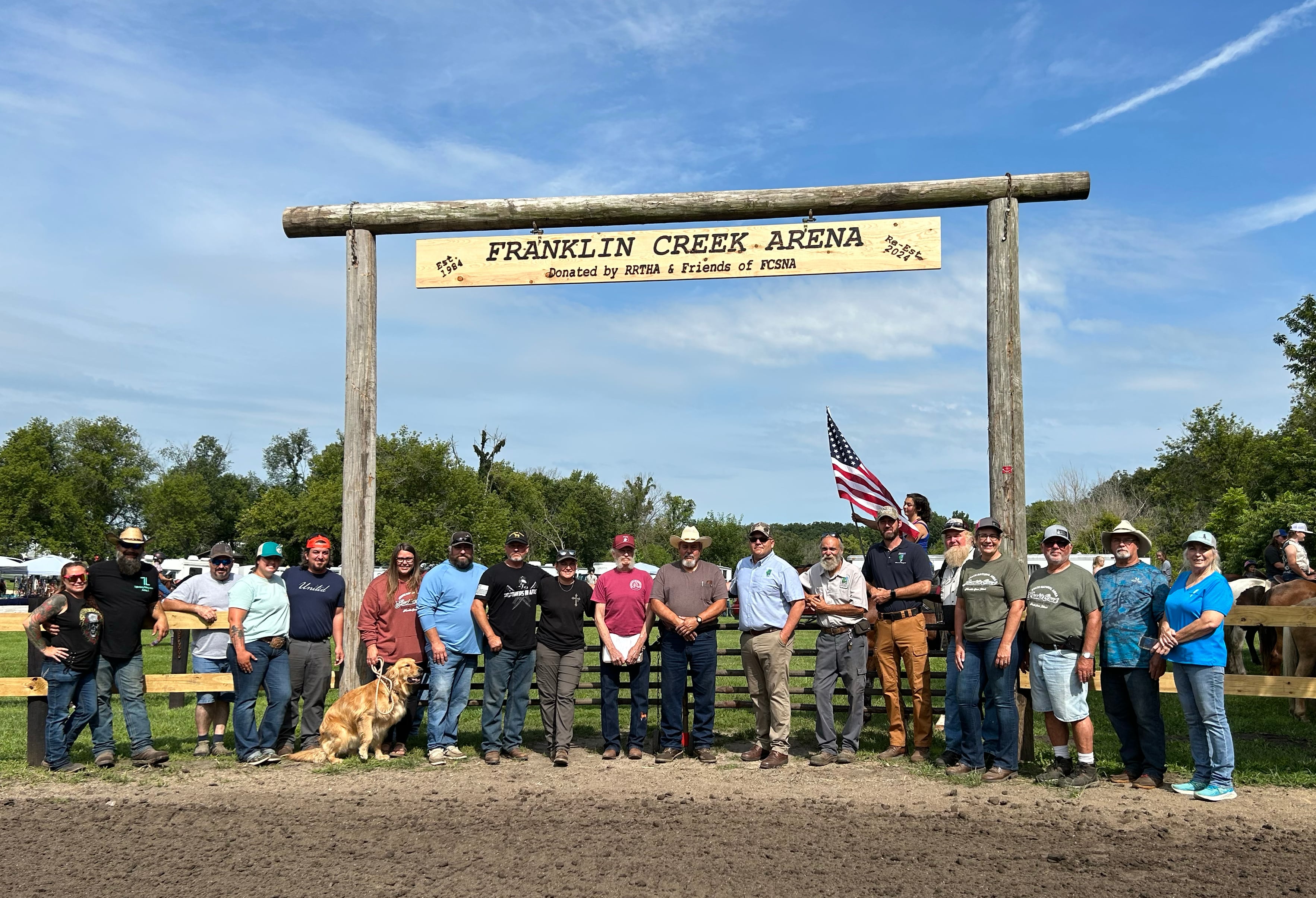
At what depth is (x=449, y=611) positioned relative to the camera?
8.48 metres

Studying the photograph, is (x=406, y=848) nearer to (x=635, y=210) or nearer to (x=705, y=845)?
(x=705, y=845)

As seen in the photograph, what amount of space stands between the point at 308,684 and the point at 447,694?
3.96 ft

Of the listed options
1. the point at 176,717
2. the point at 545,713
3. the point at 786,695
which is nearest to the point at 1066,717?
the point at 786,695

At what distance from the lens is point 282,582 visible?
27.8 ft

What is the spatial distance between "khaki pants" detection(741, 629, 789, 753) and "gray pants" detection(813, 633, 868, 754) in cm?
29

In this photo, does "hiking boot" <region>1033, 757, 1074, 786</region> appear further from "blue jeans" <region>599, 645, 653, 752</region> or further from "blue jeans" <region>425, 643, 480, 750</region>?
"blue jeans" <region>425, 643, 480, 750</region>

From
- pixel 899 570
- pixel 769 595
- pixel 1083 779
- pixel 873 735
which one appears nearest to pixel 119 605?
pixel 769 595

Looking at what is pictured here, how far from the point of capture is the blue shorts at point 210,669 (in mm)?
8625

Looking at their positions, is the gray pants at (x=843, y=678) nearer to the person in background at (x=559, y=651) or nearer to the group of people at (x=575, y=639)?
the group of people at (x=575, y=639)

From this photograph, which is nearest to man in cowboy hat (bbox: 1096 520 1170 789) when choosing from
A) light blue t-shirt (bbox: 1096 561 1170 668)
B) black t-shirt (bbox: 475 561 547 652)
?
light blue t-shirt (bbox: 1096 561 1170 668)

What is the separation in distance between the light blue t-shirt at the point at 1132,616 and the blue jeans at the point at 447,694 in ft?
17.1

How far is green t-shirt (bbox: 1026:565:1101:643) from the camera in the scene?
23.9 feet

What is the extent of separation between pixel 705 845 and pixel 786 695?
2707mm

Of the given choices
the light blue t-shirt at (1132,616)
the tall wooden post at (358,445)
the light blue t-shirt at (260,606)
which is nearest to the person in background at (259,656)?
the light blue t-shirt at (260,606)
